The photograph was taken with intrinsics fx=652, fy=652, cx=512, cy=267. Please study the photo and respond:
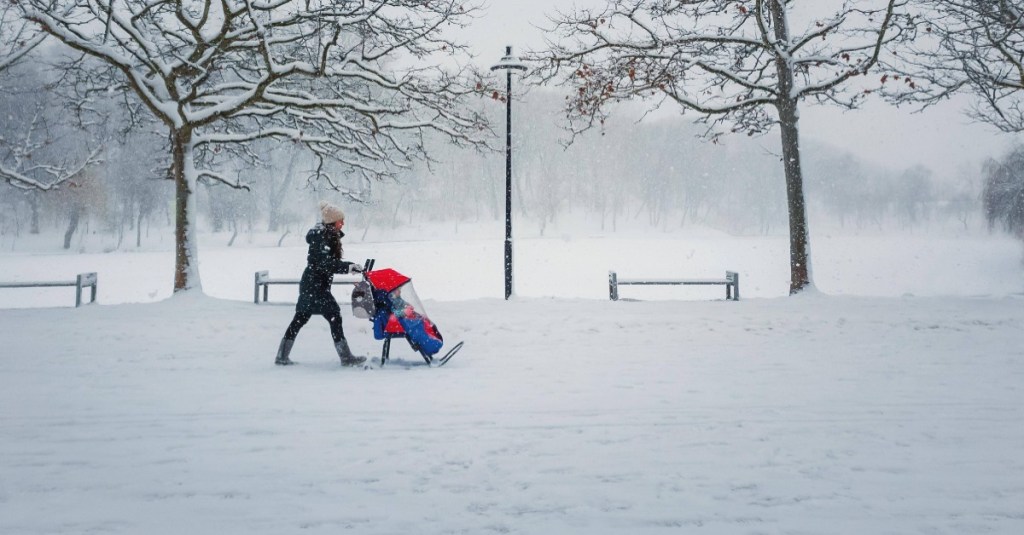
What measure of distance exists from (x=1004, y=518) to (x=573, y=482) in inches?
93.4

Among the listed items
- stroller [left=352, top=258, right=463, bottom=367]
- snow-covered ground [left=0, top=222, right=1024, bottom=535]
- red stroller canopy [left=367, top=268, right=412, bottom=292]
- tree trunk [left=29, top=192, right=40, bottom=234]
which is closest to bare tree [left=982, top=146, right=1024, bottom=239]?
snow-covered ground [left=0, top=222, right=1024, bottom=535]

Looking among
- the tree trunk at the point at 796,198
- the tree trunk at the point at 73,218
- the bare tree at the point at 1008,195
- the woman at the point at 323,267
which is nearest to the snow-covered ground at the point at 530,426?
the woman at the point at 323,267

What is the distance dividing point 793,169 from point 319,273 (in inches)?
447

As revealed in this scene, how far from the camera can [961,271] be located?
1219 inches

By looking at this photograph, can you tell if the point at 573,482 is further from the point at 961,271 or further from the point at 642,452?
the point at 961,271

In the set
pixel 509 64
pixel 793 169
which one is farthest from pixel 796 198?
pixel 509 64

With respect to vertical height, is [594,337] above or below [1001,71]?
below

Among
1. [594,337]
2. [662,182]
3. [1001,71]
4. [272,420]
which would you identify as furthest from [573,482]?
[662,182]

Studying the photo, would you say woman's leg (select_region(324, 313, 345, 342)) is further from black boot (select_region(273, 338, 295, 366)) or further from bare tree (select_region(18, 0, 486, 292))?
bare tree (select_region(18, 0, 486, 292))

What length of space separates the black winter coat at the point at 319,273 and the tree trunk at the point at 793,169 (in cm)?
1082

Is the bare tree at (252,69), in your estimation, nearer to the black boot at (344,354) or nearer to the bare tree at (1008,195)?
the black boot at (344,354)

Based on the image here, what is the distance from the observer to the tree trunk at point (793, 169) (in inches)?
571

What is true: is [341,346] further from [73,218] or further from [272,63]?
[73,218]

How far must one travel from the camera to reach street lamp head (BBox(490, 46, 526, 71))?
45.2ft
